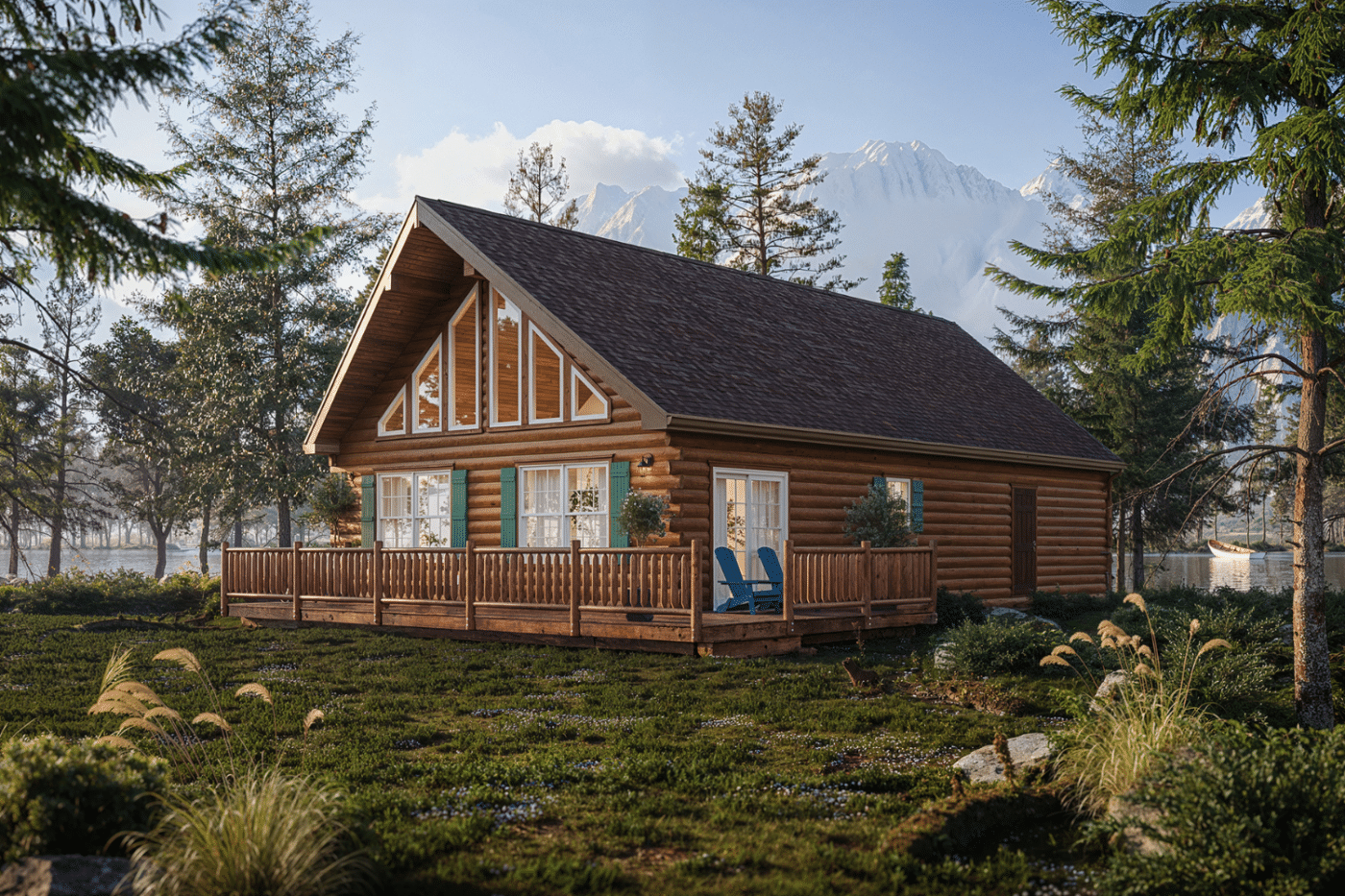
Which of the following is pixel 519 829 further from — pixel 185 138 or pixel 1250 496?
pixel 185 138

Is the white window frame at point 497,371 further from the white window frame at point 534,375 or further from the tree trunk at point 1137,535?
the tree trunk at point 1137,535

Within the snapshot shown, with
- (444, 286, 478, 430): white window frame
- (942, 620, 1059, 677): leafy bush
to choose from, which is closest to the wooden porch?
(942, 620, 1059, 677): leafy bush

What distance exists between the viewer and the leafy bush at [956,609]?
56.0ft

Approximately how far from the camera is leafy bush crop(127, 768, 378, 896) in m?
4.39

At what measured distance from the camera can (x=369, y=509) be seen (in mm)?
20297

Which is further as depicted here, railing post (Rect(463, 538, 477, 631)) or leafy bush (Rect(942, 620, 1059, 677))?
railing post (Rect(463, 538, 477, 631))

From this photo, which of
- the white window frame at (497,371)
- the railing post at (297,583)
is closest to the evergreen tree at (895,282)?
the white window frame at (497,371)

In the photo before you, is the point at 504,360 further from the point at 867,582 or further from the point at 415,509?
the point at 867,582

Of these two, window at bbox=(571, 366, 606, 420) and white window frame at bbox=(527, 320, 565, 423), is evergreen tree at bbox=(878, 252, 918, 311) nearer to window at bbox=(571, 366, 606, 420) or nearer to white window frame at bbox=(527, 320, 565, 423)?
white window frame at bbox=(527, 320, 565, 423)

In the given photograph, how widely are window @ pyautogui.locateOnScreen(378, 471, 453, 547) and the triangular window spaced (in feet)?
3.03

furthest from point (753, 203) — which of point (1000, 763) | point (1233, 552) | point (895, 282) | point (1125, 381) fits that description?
point (1233, 552)

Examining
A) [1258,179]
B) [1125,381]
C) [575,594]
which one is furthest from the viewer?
[1125,381]

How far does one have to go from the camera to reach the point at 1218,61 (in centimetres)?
962

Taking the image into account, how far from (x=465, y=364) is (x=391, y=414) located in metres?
2.06
